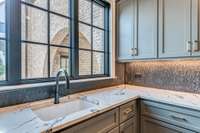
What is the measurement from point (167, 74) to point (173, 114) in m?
0.77

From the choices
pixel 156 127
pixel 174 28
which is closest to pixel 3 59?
pixel 156 127

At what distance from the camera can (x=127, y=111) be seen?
1483 mm

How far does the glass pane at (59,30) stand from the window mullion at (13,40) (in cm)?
37

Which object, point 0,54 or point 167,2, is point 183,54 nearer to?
point 167,2

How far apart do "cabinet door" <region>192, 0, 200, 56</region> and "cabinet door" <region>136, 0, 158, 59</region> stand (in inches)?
15.7

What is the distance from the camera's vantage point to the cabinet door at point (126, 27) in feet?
6.58

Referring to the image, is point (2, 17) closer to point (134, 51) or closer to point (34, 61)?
point (34, 61)

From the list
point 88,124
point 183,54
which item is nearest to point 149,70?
point 183,54

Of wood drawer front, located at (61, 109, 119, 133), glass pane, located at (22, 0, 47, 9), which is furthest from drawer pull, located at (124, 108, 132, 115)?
glass pane, located at (22, 0, 47, 9)

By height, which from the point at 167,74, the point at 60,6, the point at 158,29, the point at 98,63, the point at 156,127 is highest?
the point at 60,6

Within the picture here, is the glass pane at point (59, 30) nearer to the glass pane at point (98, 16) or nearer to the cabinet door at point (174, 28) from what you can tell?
the glass pane at point (98, 16)

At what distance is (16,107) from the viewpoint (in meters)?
1.15

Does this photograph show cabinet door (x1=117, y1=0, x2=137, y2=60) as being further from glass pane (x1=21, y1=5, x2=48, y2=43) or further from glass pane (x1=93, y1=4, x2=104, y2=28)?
glass pane (x1=21, y1=5, x2=48, y2=43)

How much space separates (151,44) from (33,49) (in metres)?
1.36
